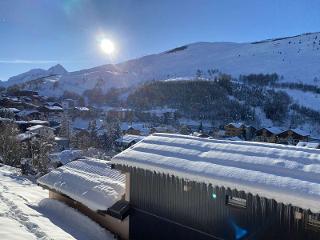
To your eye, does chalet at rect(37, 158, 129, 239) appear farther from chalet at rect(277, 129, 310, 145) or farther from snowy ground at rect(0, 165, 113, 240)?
chalet at rect(277, 129, 310, 145)

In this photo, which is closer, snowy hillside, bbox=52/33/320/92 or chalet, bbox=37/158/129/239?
chalet, bbox=37/158/129/239

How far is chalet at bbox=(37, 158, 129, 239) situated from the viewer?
12.2 meters

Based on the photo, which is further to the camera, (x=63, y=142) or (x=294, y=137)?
(x=294, y=137)

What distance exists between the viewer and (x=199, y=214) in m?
9.94

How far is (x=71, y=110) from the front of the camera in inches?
3447

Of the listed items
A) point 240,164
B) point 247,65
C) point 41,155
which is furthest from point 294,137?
point 247,65

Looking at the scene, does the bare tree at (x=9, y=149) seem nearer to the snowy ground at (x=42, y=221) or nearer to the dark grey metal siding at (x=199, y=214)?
the snowy ground at (x=42, y=221)

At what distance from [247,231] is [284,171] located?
67.4 inches

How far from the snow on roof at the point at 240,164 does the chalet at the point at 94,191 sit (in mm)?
1526

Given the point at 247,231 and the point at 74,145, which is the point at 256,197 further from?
the point at 74,145

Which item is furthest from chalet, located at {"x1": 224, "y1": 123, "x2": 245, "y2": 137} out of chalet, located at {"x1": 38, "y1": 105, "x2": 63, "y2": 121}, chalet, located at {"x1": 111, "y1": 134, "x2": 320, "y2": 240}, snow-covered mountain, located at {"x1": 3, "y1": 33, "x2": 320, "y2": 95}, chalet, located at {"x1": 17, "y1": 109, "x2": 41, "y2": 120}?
snow-covered mountain, located at {"x1": 3, "y1": 33, "x2": 320, "y2": 95}

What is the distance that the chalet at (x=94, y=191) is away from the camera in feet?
39.9

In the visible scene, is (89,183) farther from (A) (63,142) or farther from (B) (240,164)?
(A) (63,142)

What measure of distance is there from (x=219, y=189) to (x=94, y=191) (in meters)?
5.31
